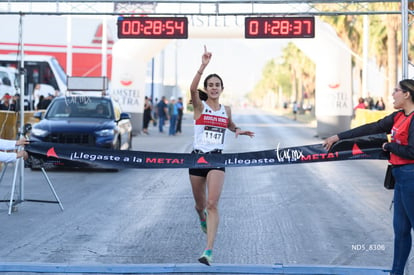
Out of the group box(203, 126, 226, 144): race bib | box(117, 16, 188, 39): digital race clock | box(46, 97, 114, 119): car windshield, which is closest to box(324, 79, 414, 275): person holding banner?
box(203, 126, 226, 144): race bib

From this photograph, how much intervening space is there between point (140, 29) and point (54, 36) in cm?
3053

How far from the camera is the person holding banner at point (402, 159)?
606cm

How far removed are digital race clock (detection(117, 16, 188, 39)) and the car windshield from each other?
302 centimetres

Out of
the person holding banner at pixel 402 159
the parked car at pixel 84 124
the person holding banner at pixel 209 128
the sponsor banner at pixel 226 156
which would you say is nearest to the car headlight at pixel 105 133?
the parked car at pixel 84 124

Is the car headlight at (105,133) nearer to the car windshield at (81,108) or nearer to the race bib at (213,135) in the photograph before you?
the car windshield at (81,108)

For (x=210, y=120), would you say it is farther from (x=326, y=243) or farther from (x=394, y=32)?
(x=394, y=32)

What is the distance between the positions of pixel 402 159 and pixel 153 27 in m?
15.0

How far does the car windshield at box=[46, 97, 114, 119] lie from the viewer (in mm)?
17734

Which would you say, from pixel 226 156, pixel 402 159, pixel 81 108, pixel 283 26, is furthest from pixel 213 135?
pixel 283 26

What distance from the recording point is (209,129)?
7.21m

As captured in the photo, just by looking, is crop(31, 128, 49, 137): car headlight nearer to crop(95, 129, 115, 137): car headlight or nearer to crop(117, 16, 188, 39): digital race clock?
crop(95, 129, 115, 137): car headlight

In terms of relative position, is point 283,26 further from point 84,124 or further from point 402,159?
point 402,159

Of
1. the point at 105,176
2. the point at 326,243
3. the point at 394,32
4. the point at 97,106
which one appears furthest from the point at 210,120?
the point at 394,32

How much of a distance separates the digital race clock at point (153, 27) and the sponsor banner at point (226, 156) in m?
11.8
